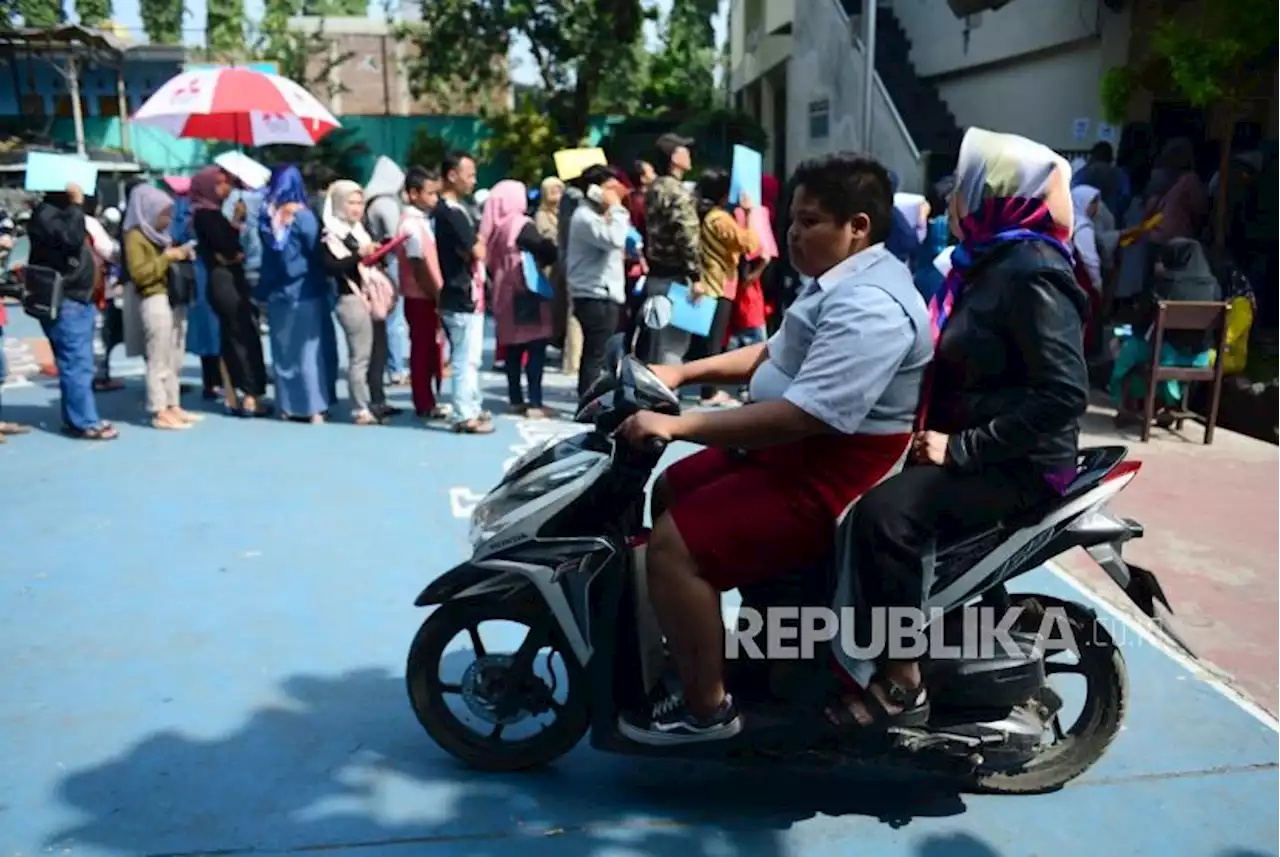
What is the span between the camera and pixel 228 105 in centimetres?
785

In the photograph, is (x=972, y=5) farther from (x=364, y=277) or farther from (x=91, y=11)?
(x=91, y=11)

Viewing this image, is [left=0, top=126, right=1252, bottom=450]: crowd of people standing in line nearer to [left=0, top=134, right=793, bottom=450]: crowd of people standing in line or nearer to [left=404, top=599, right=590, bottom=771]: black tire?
[left=0, top=134, right=793, bottom=450]: crowd of people standing in line

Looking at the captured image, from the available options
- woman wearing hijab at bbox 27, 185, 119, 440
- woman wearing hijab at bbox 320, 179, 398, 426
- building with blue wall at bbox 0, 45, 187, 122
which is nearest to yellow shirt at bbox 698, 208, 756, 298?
woman wearing hijab at bbox 320, 179, 398, 426

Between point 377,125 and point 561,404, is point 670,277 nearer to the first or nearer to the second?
point 561,404

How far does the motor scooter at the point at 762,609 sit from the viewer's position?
2.83 metres

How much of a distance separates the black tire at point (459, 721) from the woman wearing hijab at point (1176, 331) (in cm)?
557

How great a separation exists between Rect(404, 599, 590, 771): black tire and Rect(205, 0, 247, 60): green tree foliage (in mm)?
28304

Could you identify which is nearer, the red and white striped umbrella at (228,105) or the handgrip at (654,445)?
the handgrip at (654,445)

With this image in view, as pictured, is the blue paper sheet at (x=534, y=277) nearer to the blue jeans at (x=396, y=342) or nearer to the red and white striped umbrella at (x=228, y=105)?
the blue jeans at (x=396, y=342)

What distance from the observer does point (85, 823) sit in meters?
2.93

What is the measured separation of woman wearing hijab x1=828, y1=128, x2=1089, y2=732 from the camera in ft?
8.72

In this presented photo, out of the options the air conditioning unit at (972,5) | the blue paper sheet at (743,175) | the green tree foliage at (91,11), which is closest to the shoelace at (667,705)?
the blue paper sheet at (743,175)

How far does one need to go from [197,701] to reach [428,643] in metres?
1.03

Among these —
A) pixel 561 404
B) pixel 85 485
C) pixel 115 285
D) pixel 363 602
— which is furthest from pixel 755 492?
pixel 115 285
